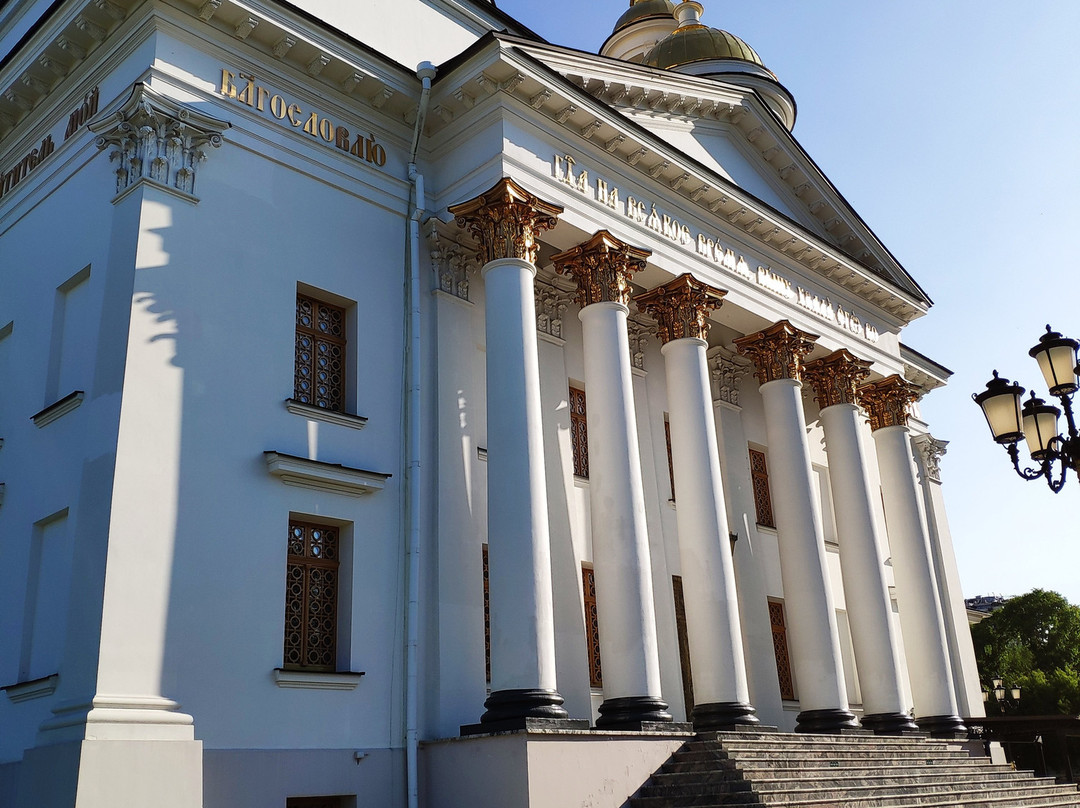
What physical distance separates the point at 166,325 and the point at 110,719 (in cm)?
409

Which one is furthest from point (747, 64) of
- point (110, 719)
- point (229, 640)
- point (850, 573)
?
point (110, 719)

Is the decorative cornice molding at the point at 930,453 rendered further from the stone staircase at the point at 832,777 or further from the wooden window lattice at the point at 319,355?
the wooden window lattice at the point at 319,355

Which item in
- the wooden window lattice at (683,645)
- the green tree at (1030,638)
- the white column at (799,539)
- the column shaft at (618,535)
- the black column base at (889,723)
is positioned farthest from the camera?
the green tree at (1030,638)

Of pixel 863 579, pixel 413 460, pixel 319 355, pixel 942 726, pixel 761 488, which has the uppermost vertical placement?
pixel 319 355

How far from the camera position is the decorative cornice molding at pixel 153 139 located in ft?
38.0

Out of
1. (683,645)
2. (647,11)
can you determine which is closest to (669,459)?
(683,645)

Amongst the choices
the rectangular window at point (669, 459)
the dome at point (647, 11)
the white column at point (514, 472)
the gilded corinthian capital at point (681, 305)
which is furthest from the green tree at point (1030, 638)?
the white column at point (514, 472)

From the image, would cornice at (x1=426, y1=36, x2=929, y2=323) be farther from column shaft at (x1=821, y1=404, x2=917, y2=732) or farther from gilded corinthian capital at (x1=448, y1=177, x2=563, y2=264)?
column shaft at (x1=821, y1=404, x2=917, y2=732)

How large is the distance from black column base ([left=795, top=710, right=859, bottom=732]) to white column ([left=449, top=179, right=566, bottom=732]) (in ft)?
18.3

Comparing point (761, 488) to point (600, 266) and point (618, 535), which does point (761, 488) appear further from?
point (618, 535)

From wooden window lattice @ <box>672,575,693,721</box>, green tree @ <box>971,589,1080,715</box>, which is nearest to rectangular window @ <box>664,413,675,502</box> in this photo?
wooden window lattice @ <box>672,575,693,721</box>

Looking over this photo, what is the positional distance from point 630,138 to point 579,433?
176 inches

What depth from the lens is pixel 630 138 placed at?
15125 millimetres

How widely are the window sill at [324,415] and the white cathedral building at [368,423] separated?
40 millimetres
